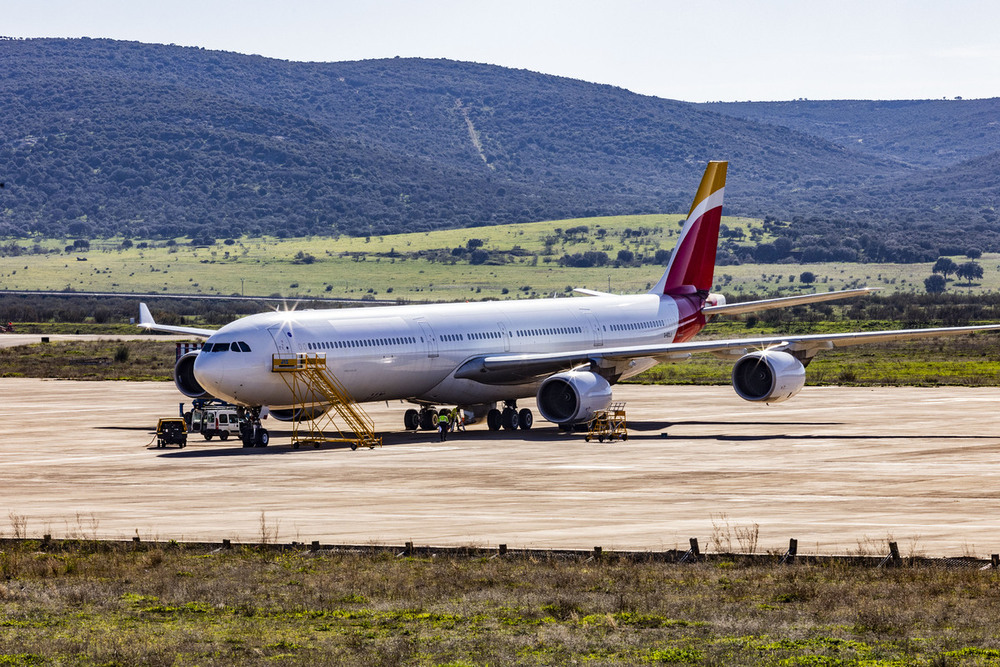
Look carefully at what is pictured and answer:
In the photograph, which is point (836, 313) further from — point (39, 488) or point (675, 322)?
point (39, 488)

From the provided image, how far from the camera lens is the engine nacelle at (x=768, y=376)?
49763 millimetres

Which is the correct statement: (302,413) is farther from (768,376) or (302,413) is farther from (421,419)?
(768,376)

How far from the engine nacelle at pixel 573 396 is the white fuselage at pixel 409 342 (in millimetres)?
3260

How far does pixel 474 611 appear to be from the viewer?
20781 mm

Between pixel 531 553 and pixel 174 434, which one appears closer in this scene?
pixel 531 553

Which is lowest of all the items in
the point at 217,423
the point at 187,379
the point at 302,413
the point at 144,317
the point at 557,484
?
the point at 557,484

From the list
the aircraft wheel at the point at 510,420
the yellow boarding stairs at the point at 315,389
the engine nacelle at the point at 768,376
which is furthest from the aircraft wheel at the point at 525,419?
the engine nacelle at the point at 768,376

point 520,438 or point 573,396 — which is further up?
point 573,396

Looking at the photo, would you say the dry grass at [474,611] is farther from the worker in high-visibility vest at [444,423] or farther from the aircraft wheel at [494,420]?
the aircraft wheel at [494,420]

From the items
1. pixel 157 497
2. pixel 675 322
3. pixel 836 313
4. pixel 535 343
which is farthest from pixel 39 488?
pixel 836 313

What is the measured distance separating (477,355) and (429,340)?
2.77 meters

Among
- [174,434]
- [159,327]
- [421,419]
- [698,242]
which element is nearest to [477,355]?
[421,419]

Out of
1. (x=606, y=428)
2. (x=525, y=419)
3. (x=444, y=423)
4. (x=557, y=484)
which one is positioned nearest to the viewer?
(x=557, y=484)

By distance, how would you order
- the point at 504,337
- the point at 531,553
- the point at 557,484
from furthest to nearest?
the point at 504,337, the point at 557,484, the point at 531,553
